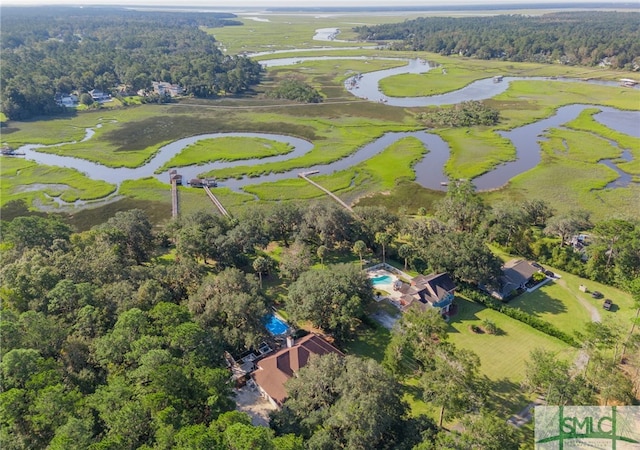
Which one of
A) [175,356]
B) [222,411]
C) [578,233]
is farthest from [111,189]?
[578,233]

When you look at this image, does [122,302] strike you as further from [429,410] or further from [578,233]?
[578,233]

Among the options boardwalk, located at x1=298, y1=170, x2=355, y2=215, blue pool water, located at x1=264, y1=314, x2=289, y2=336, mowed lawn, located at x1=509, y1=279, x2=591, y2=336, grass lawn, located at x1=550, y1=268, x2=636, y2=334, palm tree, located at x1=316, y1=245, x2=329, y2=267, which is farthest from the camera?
boardwalk, located at x1=298, y1=170, x2=355, y2=215

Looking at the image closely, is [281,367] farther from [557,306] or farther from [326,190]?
[326,190]

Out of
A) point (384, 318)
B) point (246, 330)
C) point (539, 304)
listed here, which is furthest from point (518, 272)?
point (246, 330)

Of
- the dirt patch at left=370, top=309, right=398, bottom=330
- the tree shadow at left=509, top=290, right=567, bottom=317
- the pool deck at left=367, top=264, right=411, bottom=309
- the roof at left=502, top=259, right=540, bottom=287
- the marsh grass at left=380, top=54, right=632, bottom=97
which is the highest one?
the marsh grass at left=380, top=54, right=632, bottom=97

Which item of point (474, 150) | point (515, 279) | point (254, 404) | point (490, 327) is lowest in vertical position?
→ point (254, 404)

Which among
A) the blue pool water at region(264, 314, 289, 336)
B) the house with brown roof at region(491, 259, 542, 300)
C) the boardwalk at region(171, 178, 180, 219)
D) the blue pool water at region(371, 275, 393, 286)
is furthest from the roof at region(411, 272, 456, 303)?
the boardwalk at region(171, 178, 180, 219)

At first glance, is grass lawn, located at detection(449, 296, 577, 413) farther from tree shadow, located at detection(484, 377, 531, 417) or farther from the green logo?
the green logo

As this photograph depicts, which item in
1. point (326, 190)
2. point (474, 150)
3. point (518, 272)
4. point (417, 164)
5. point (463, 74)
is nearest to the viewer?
point (518, 272)
